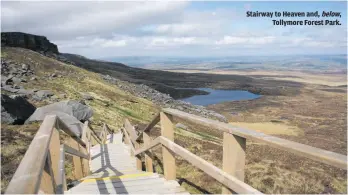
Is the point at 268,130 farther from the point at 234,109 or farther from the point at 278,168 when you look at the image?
the point at 278,168

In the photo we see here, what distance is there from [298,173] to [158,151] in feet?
19.6

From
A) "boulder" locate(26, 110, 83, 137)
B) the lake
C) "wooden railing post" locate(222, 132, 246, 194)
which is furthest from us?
the lake

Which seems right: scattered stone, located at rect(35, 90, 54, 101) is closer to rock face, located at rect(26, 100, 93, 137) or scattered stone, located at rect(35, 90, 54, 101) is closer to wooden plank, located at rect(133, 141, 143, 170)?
rock face, located at rect(26, 100, 93, 137)

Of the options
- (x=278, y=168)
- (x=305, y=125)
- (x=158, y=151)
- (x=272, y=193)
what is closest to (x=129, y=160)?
(x=158, y=151)

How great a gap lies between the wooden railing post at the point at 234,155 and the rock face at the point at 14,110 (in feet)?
40.3

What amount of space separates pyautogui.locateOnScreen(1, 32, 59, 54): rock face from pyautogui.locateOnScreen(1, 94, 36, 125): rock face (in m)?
53.7

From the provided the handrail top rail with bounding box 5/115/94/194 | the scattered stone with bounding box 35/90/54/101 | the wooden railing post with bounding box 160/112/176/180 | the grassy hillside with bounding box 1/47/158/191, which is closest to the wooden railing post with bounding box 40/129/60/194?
the handrail top rail with bounding box 5/115/94/194

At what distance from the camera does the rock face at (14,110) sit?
1341 cm

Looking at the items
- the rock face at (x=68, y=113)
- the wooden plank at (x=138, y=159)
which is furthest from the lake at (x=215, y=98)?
the wooden plank at (x=138, y=159)

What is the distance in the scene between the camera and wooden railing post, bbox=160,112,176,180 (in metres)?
5.28

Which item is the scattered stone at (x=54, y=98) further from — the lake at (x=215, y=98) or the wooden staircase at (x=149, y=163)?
the lake at (x=215, y=98)

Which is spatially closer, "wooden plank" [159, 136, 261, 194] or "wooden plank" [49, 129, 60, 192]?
"wooden plank" [159, 136, 261, 194]

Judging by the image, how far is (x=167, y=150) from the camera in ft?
18.1

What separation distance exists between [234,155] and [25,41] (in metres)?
74.6
